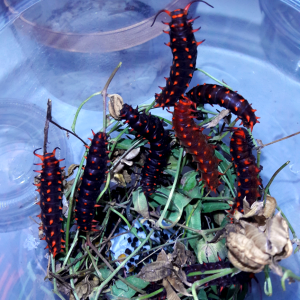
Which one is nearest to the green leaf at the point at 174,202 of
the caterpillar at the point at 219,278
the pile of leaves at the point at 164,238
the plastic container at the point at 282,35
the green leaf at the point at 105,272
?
the pile of leaves at the point at 164,238

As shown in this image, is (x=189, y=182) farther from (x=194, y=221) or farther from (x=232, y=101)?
(x=232, y=101)

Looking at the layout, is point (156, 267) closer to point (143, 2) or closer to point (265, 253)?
point (265, 253)

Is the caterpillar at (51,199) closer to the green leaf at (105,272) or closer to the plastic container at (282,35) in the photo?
the green leaf at (105,272)

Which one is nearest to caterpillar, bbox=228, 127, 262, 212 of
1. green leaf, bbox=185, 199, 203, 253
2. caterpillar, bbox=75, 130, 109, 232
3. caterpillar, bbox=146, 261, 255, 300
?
green leaf, bbox=185, 199, 203, 253

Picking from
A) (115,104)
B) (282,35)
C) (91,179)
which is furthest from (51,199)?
(282,35)

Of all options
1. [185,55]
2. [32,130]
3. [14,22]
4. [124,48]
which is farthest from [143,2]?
[32,130]

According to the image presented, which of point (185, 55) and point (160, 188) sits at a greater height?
point (185, 55)

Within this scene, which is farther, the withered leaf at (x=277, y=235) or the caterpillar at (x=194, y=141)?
the caterpillar at (x=194, y=141)
